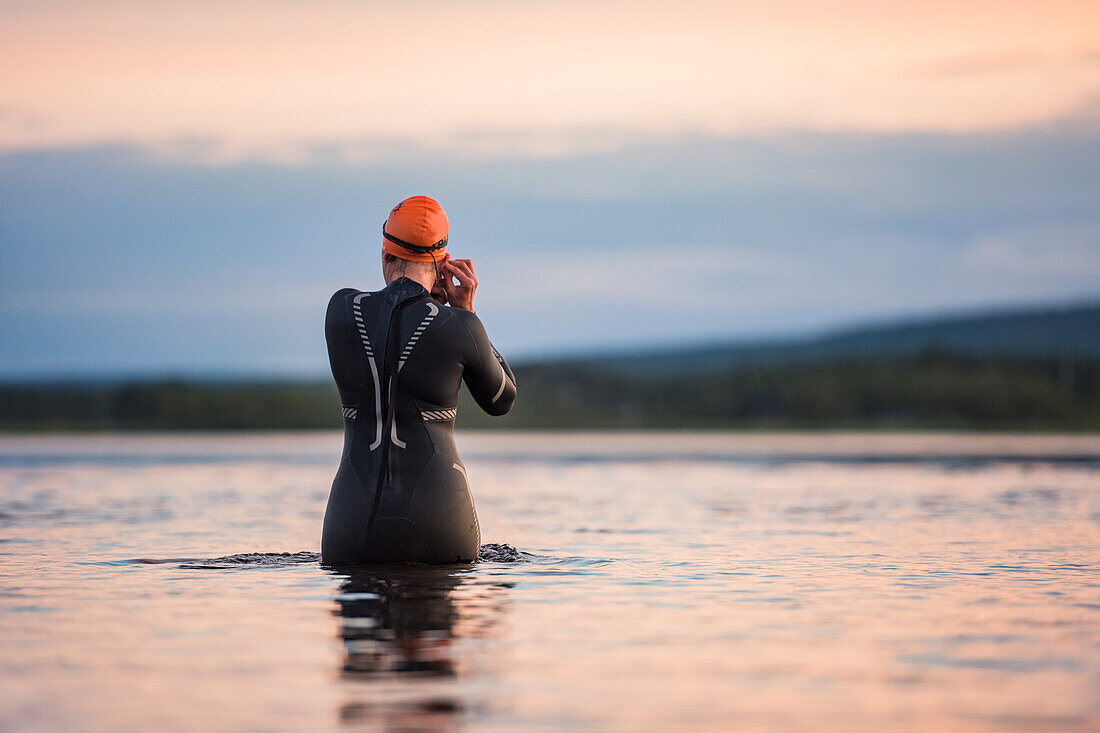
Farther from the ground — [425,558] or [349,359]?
[349,359]

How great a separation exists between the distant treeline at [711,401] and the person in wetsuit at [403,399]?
55.2 metres

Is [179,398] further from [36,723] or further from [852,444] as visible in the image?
[36,723]

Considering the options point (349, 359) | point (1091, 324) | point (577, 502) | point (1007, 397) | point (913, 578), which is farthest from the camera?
point (1091, 324)

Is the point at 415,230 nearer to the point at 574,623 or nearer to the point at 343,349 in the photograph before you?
the point at 343,349

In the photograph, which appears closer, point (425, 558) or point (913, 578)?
point (425, 558)

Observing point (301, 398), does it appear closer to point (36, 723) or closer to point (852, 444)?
point (852, 444)

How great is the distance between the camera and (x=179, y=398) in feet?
215

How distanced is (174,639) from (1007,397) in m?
67.4

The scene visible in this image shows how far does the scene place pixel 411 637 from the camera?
22.9 ft

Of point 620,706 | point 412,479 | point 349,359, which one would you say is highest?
point 349,359

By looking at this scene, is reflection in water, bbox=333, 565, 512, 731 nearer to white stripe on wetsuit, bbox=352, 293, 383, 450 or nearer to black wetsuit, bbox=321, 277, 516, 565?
black wetsuit, bbox=321, 277, 516, 565

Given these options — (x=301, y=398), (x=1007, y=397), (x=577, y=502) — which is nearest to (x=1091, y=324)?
(x=1007, y=397)

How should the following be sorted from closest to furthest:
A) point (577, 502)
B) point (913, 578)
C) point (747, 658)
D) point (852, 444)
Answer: point (747, 658)
point (913, 578)
point (577, 502)
point (852, 444)

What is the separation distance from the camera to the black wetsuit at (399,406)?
8.84 m
